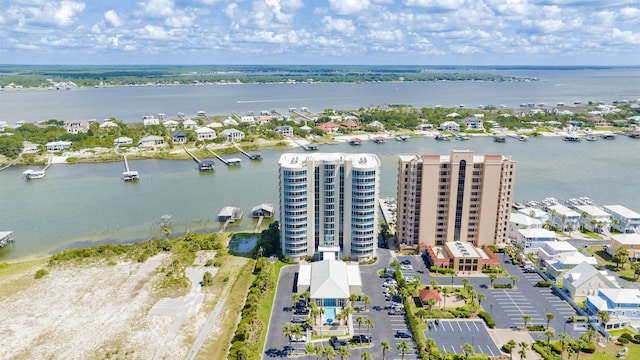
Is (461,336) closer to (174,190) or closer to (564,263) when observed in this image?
(564,263)

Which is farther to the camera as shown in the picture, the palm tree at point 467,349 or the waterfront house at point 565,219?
the waterfront house at point 565,219

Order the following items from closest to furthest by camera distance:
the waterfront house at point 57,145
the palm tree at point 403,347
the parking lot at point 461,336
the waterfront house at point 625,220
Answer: the palm tree at point 403,347 < the parking lot at point 461,336 < the waterfront house at point 625,220 < the waterfront house at point 57,145

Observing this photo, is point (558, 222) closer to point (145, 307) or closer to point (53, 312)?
point (145, 307)

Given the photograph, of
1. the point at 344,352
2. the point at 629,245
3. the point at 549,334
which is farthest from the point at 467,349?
the point at 629,245

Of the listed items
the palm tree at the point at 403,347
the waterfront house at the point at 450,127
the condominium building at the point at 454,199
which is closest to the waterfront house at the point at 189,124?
the waterfront house at the point at 450,127

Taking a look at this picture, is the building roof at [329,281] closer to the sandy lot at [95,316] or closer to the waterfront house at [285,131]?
the sandy lot at [95,316]

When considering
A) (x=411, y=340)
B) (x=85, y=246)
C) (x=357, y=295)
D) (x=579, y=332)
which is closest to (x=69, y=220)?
(x=85, y=246)
